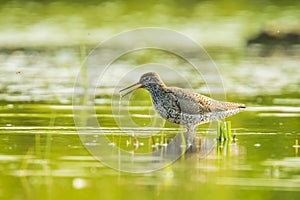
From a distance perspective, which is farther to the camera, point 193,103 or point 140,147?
point 193,103

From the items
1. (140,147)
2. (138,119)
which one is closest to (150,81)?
(138,119)

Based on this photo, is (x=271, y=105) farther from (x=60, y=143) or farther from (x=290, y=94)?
(x=60, y=143)

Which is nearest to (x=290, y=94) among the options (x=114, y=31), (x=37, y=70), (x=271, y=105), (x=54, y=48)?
(x=271, y=105)

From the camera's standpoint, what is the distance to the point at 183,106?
12.3 meters

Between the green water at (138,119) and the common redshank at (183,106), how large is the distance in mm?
180

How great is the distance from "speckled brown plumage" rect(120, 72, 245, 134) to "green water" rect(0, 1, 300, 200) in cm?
18

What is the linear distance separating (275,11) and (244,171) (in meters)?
17.7

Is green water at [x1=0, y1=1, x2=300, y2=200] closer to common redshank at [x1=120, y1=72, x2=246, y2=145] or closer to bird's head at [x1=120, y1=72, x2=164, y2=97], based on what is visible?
common redshank at [x1=120, y1=72, x2=246, y2=145]

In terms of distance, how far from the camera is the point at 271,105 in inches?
574

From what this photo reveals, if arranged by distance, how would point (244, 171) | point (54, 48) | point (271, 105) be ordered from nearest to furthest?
point (244, 171) < point (271, 105) < point (54, 48)

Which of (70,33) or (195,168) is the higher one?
(70,33)

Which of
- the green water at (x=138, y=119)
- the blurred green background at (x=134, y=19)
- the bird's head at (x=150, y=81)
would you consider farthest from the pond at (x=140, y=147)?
the blurred green background at (x=134, y=19)

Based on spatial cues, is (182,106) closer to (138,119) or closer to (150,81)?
(150,81)

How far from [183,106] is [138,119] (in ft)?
3.40
